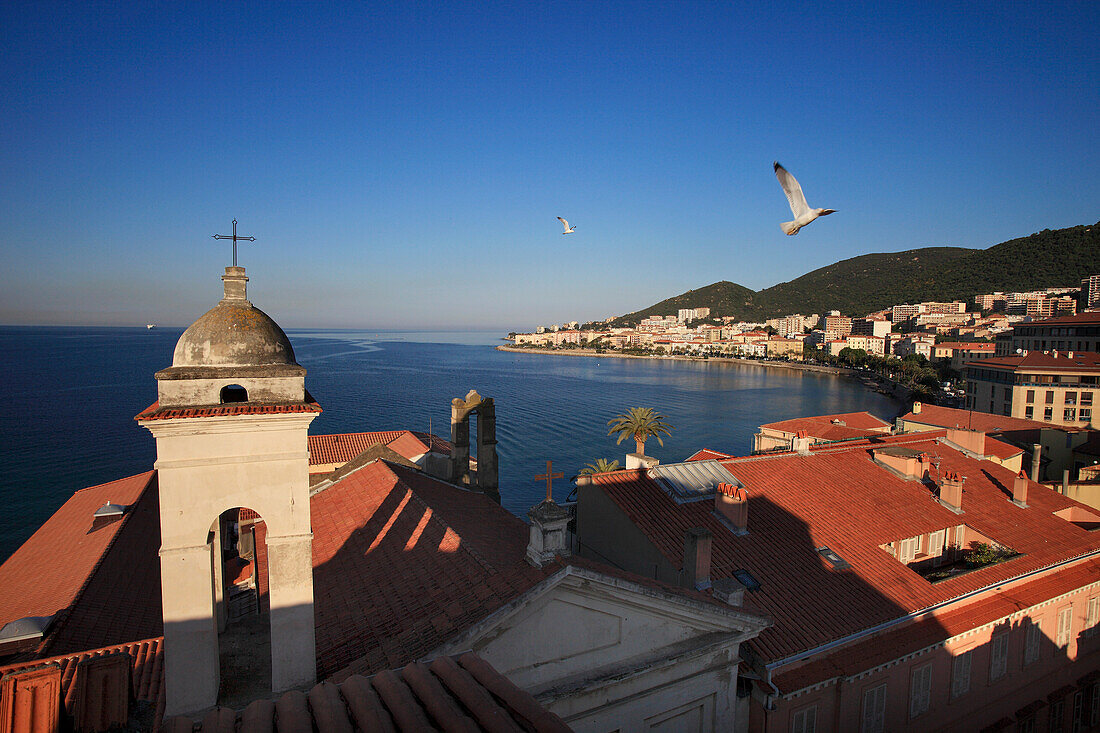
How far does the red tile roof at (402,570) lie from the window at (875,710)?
7.53 meters

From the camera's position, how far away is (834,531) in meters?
14.6

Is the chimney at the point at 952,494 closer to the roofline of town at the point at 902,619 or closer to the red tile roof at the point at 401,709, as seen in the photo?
the roofline of town at the point at 902,619

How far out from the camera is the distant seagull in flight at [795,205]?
11.0 metres

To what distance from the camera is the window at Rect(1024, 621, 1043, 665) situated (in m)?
13.5

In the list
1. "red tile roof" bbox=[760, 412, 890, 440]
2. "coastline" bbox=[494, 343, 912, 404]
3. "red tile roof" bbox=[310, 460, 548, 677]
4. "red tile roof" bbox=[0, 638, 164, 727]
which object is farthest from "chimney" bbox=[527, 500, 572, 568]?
"coastline" bbox=[494, 343, 912, 404]

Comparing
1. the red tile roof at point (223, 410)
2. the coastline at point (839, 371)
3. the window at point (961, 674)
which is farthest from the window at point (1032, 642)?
the coastline at point (839, 371)

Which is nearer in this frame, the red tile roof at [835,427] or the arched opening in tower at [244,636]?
the arched opening in tower at [244,636]

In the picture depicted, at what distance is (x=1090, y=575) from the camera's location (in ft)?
48.5

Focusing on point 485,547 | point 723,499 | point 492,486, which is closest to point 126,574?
point 492,486

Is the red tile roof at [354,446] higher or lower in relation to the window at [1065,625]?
higher

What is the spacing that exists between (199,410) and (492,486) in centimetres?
1176

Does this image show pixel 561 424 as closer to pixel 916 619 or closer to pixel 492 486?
pixel 492 486

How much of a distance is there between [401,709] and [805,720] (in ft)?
32.6

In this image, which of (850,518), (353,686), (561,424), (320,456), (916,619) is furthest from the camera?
(561,424)
